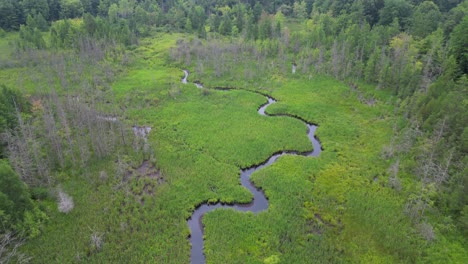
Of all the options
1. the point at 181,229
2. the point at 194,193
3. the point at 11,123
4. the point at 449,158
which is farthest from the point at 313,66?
the point at 11,123

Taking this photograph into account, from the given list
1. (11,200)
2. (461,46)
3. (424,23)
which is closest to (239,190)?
(11,200)

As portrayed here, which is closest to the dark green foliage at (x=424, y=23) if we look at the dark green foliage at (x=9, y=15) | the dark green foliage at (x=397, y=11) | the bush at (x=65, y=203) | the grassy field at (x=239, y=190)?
the dark green foliage at (x=397, y=11)

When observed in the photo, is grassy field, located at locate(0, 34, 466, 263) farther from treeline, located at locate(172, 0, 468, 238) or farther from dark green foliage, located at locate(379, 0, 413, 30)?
dark green foliage, located at locate(379, 0, 413, 30)

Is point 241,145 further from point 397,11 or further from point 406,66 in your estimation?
point 397,11

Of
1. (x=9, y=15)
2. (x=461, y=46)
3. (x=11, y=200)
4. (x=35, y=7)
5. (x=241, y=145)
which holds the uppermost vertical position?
(x=35, y=7)

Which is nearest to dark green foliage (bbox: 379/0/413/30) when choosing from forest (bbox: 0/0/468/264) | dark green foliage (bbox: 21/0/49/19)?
forest (bbox: 0/0/468/264)
